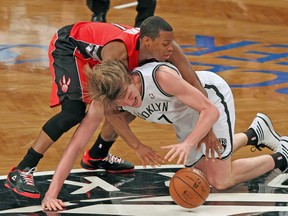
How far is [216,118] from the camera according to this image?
5539 mm

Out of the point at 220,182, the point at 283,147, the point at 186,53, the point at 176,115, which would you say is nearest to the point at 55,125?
the point at 176,115

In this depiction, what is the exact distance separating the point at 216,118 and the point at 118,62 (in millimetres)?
638

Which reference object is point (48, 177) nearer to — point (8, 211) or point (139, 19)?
point (8, 211)

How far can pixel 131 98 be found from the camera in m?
5.46

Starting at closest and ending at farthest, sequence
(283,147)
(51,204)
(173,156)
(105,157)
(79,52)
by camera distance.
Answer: (173,156) → (51,204) → (79,52) → (283,147) → (105,157)

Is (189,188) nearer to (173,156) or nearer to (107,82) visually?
(173,156)

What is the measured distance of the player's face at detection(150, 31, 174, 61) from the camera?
18.3ft

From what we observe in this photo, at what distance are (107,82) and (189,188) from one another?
0.78m

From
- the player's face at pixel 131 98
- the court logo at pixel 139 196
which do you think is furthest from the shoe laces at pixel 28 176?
the player's face at pixel 131 98

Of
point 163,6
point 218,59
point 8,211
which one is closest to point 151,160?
point 8,211

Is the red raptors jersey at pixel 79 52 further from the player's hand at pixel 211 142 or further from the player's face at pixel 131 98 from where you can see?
the player's hand at pixel 211 142

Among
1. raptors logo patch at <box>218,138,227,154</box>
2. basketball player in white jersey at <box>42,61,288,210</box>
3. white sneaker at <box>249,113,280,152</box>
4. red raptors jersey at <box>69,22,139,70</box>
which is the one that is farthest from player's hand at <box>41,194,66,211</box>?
white sneaker at <box>249,113,280,152</box>

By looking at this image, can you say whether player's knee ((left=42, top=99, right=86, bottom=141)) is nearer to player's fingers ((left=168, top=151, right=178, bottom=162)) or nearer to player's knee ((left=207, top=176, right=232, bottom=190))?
player's fingers ((left=168, top=151, right=178, bottom=162))

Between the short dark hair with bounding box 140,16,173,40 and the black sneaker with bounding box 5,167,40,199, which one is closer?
the short dark hair with bounding box 140,16,173,40
